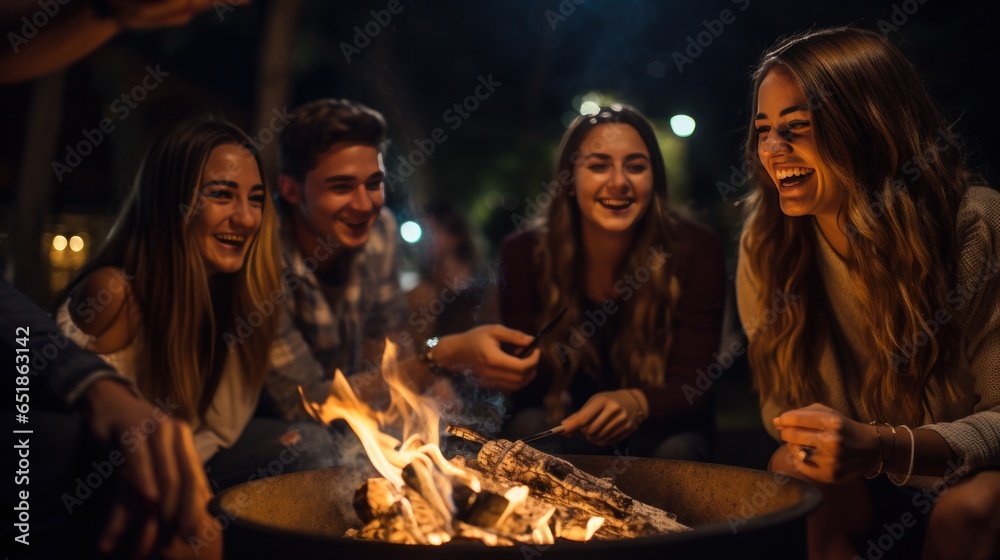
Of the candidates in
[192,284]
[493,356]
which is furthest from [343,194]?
[493,356]

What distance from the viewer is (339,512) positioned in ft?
8.61

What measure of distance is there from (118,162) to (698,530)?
4.82 metres

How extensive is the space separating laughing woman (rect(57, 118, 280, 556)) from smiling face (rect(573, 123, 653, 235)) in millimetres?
1210

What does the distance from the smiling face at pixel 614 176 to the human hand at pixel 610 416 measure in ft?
2.23

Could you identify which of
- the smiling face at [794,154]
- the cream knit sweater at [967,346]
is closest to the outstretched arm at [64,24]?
the smiling face at [794,154]

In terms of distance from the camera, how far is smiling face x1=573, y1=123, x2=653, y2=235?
360 centimetres

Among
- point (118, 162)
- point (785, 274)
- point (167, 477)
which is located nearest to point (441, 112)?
point (118, 162)

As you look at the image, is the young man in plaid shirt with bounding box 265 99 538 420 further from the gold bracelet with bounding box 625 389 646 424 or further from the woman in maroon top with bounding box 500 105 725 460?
the gold bracelet with bounding box 625 389 646 424

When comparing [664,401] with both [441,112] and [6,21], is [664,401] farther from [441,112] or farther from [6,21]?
[441,112]

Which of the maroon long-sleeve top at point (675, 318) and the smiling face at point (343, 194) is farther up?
the smiling face at point (343, 194)

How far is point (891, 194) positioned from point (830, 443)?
0.88 meters

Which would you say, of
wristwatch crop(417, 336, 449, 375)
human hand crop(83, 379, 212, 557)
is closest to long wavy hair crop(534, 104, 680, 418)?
wristwatch crop(417, 336, 449, 375)

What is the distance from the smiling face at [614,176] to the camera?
11.8ft

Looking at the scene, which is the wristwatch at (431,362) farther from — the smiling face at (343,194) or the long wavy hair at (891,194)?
the long wavy hair at (891,194)
